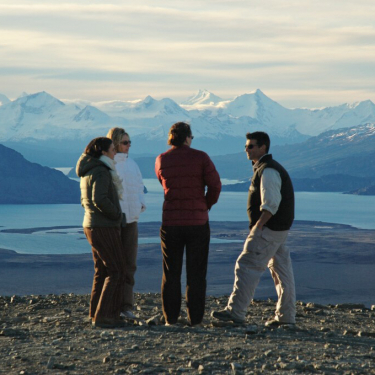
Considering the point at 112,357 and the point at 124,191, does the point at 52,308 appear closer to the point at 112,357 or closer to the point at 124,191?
the point at 124,191

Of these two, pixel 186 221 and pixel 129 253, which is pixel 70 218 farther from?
pixel 186 221

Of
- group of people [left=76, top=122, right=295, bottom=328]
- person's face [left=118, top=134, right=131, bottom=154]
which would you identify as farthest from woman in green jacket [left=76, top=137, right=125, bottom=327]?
person's face [left=118, top=134, right=131, bottom=154]

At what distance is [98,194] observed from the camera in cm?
740

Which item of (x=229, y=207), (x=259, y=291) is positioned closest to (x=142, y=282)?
(x=259, y=291)

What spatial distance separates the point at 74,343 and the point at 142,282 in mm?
70530

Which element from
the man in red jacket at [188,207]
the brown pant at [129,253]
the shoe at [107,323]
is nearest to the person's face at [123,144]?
the man in red jacket at [188,207]

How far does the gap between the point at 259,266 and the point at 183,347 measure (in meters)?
1.42

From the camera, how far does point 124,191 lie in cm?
824

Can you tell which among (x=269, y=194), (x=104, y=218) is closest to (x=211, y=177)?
(x=269, y=194)

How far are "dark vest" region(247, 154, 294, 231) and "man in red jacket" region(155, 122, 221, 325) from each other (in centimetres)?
43

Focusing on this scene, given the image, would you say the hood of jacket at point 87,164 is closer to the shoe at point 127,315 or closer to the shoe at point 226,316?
the shoe at point 127,315

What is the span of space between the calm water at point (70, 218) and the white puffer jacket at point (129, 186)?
91.0m

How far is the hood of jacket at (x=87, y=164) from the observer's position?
24.6ft

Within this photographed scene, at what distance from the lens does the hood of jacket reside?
750cm
